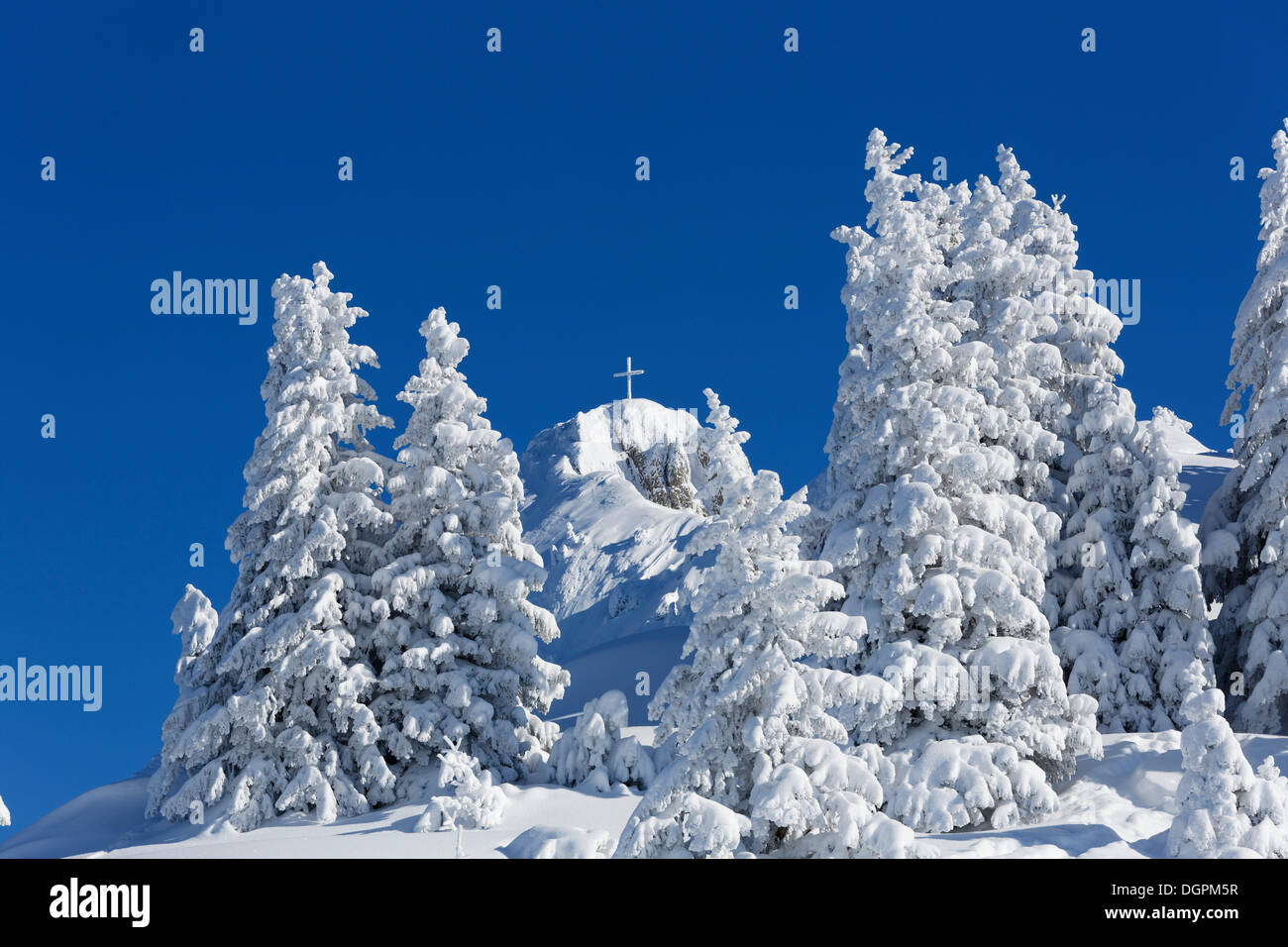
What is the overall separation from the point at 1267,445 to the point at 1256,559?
8.80 ft

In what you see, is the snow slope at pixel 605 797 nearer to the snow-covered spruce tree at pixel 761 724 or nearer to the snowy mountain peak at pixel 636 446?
the snow-covered spruce tree at pixel 761 724

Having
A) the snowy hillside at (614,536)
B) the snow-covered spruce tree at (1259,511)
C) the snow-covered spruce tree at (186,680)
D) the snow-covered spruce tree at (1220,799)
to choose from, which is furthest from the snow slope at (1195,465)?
the snow-covered spruce tree at (186,680)

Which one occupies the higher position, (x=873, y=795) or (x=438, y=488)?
(x=438, y=488)

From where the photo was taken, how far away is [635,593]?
5491 centimetres

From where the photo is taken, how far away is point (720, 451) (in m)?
17.1

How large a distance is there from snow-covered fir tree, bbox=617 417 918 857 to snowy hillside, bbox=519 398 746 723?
849 inches

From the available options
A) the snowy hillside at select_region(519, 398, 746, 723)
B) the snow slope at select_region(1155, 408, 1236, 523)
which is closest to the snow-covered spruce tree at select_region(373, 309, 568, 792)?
the snowy hillside at select_region(519, 398, 746, 723)

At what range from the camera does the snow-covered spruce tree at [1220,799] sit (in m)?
15.7

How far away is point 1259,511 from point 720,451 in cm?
1618

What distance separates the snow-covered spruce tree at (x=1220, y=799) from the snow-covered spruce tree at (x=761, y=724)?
4.25 metres

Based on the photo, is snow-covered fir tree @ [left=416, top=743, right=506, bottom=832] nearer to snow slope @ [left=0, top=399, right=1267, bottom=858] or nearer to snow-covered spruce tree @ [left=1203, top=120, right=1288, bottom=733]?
snow slope @ [left=0, top=399, right=1267, bottom=858]

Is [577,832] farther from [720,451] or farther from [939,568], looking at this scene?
[939,568]
